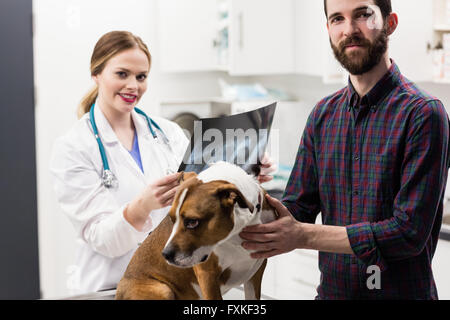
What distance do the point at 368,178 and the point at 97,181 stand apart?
2.31ft

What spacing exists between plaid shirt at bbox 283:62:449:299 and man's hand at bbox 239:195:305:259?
107 millimetres

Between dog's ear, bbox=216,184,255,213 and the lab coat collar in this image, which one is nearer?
dog's ear, bbox=216,184,255,213

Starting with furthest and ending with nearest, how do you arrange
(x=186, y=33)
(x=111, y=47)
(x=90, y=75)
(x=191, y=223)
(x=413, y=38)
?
(x=186, y=33)
(x=90, y=75)
(x=413, y=38)
(x=111, y=47)
(x=191, y=223)

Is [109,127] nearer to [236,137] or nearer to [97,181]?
[97,181]

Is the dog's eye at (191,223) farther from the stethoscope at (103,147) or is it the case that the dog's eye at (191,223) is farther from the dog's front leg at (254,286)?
the stethoscope at (103,147)

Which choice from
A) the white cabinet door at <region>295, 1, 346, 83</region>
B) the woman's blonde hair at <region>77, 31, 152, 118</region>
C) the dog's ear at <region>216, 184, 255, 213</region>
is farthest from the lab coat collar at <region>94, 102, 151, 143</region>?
the white cabinet door at <region>295, 1, 346, 83</region>

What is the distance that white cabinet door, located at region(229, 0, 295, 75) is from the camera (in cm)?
291

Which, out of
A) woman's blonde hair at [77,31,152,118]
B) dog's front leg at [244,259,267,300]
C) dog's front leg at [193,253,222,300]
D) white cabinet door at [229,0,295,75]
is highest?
white cabinet door at [229,0,295,75]

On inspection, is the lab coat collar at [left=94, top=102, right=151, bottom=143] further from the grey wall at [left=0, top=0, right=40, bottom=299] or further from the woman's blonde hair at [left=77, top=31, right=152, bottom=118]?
the grey wall at [left=0, top=0, right=40, bottom=299]

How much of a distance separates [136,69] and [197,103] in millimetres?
1961

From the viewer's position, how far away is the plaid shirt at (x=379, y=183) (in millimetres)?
990

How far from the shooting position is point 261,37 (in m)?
2.97

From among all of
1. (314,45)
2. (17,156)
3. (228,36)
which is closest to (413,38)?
(314,45)
